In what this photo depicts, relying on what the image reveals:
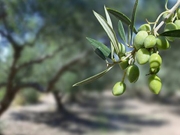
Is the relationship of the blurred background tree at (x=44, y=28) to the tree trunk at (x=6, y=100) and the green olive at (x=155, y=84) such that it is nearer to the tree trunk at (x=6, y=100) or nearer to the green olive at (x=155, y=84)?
the tree trunk at (x=6, y=100)

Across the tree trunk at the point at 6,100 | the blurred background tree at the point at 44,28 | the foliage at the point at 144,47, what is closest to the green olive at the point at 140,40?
the foliage at the point at 144,47

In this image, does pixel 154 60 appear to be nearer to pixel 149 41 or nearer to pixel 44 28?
pixel 149 41

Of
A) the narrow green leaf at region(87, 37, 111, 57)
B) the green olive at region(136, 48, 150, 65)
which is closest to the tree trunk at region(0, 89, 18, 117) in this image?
the narrow green leaf at region(87, 37, 111, 57)

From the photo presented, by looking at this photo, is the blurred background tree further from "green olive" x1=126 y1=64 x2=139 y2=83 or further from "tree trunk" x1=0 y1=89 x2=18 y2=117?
"green olive" x1=126 y1=64 x2=139 y2=83

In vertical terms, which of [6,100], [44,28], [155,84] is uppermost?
[44,28]

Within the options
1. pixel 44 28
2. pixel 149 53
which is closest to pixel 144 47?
pixel 149 53

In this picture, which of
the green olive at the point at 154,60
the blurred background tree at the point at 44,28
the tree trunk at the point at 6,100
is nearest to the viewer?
the green olive at the point at 154,60

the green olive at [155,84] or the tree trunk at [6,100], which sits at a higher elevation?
the tree trunk at [6,100]
